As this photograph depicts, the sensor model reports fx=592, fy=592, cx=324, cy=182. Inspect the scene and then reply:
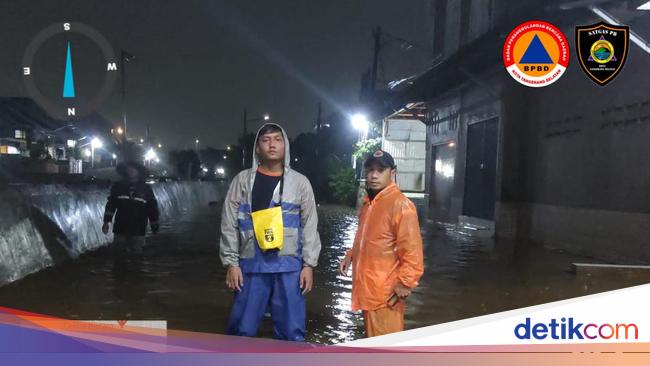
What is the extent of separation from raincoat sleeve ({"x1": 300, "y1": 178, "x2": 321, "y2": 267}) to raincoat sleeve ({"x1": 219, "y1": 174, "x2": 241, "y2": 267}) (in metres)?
0.48

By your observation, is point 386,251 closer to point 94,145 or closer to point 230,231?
point 230,231

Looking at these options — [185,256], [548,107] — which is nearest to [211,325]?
[185,256]

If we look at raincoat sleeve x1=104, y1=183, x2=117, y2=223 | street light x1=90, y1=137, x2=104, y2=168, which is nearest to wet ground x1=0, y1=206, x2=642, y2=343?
raincoat sleeve x1=104, y1=183, x2=117, y2=223

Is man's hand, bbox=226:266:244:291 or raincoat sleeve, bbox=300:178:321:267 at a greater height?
raincoat sleeve, bbox=300:178:321:267

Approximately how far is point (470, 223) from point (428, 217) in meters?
3.79

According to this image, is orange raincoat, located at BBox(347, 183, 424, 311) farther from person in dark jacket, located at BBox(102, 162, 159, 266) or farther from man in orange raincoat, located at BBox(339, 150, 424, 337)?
person in dark jacket, located at BBox(102, 162, 159, 266)

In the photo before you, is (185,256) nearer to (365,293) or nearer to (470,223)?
(365,293)

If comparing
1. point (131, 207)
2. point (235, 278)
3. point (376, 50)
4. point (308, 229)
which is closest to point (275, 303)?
point (235, 278)

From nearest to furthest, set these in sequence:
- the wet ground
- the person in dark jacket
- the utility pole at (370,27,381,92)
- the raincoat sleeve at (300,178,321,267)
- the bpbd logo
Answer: the raincoat sleeve at (300,178,321,267)
the bpbd logo
the wet ground
the person in dark jacket
the utility pole at (370,27,381,92)

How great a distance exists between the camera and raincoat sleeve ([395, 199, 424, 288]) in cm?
397

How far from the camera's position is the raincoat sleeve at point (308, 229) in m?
4.32

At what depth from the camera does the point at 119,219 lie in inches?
309

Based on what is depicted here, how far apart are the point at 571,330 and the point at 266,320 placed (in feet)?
10.5

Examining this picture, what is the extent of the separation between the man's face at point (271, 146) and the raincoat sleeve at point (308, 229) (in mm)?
302
